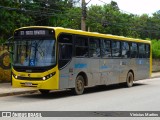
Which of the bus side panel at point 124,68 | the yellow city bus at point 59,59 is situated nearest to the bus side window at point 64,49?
the yellow city bus at point 59,59

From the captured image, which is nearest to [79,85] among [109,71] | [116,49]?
[109,71]

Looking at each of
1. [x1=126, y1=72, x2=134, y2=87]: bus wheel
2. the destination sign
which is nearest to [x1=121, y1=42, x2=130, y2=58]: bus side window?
[x1=126, y1=72, x2=134, y2=87]: bus wheel

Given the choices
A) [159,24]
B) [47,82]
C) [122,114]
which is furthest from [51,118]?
[159,24]

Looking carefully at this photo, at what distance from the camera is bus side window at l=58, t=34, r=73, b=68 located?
16.1 metres

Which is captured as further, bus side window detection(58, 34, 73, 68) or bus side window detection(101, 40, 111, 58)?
bus side window detection(101, 40, 111, 58)

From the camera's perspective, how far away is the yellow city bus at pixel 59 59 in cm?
1577

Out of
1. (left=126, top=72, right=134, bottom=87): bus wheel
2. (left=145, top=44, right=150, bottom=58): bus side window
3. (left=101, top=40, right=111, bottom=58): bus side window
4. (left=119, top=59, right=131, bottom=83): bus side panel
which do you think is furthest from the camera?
(left=145, top=44, right=150, bottom=58): bus side window

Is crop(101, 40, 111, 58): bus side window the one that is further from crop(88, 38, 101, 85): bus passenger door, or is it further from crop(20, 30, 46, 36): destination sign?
crop(20, 30, 46, 36): destination sign

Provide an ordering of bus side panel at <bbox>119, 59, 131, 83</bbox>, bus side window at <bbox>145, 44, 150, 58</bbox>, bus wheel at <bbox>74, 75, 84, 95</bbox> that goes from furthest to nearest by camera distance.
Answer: bus side window at <bbox>145, 44, 150, 58</bbox> → bus side panel at <bbox>119, 59, 131, 83</bbox> → bus wheel at <bbox>74, 75, 84, 95</bbox>

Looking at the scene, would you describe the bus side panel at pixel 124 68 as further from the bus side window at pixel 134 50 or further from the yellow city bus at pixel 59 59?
the yellow city bus at pixel 59 59

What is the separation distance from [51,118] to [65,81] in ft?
19.3

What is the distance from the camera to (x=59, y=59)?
1594cm

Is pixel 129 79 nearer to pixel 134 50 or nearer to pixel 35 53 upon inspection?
pixel 134 50

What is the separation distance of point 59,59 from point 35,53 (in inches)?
40.8
